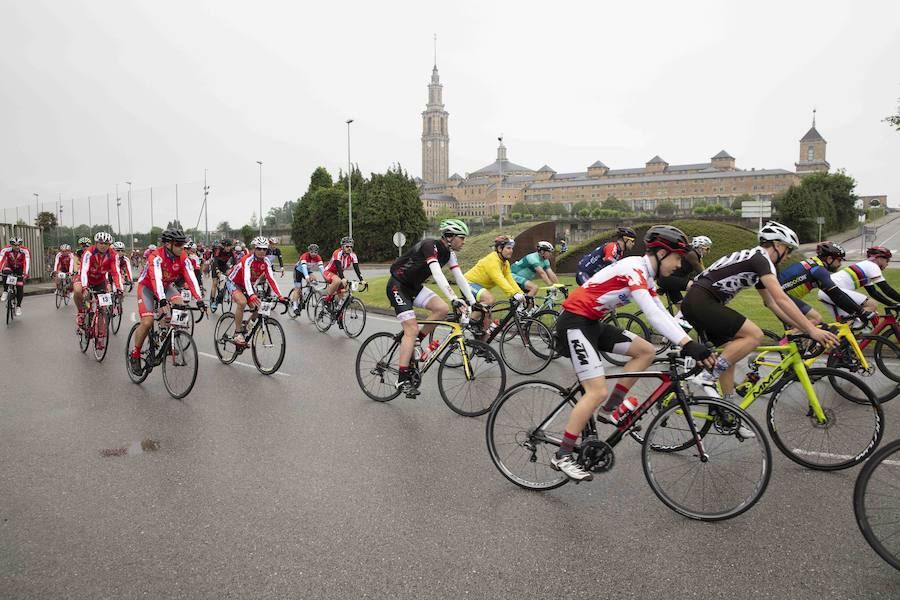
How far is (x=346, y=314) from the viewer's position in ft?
40.4

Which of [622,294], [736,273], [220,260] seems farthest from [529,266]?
[220,260]

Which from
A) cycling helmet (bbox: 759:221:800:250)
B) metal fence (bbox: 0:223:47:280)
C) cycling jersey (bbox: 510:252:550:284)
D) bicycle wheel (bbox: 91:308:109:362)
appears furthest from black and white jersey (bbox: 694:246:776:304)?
metal fence (bbox: 0:223:47:280)

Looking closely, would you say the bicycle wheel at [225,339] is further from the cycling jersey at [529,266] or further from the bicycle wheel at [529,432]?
the bicycle wheel at [529,432]

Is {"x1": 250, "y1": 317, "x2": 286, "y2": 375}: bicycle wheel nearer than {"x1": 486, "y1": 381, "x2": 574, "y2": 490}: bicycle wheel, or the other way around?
{"x1": 486, "y1": 381, "x2": 574, "y2": 490}: bicycle wheel

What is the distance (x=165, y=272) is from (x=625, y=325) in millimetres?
6783

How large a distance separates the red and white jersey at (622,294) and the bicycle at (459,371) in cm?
181

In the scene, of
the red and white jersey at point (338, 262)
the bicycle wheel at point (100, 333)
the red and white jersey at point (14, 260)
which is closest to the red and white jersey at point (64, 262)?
the red and white jersey at point (14, 260)

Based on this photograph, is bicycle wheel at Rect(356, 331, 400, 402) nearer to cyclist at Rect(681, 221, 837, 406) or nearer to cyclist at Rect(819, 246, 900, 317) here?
cyclist at Rect(681, 221, 837, 406)

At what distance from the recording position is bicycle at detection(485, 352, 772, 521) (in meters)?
3.97

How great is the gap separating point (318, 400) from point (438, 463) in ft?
8.40

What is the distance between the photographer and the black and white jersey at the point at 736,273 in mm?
5090

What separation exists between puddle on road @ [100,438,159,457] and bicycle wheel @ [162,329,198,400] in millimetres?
1534

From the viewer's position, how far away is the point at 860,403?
473 centimetres

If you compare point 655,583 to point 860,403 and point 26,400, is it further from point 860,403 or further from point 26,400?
point 26,400
